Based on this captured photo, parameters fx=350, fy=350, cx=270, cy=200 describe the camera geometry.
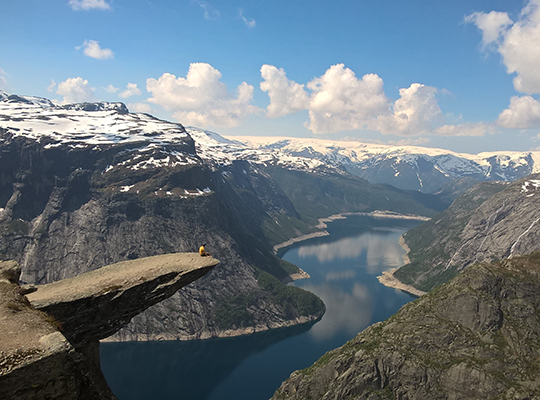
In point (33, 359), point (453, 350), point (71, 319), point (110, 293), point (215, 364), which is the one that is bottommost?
point (215, 364)

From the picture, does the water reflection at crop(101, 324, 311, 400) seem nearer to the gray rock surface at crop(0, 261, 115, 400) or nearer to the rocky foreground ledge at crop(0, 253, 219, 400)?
the rocky foreground ledge at crop(0, 253, 219, 400)

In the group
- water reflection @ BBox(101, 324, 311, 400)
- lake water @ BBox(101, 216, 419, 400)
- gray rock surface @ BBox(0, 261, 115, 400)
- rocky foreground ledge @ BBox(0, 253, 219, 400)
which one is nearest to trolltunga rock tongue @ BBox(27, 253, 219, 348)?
rocky foreground ledge @ BBox(0, 253, 219, 400)

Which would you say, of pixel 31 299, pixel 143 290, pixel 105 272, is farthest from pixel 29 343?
pixel 105 272

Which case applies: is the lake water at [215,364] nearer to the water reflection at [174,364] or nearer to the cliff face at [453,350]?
the water reflection at [174,364]

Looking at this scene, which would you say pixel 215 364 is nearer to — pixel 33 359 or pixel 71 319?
pixel 71 319

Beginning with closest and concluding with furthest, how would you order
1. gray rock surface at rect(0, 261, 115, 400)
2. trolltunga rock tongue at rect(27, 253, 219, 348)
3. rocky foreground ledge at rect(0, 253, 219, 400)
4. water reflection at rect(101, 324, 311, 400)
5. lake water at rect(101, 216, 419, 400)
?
1. gray rock surface at rect(0, 261, 115, 400)
2. rocky foreground ledge at rect(0, 253, 219, 400)
3. trolltunga rock tongue at rect(27, 253, 219, 348)
4. lake water at rect(101, 216, 419, 400)
5. water reflection at rect(101, 324, 311, 400)

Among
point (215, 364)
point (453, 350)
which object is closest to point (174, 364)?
point (215, 364)

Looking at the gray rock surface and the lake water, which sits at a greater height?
the gray rock surface

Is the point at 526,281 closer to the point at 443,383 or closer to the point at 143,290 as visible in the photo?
the point at 443,383
